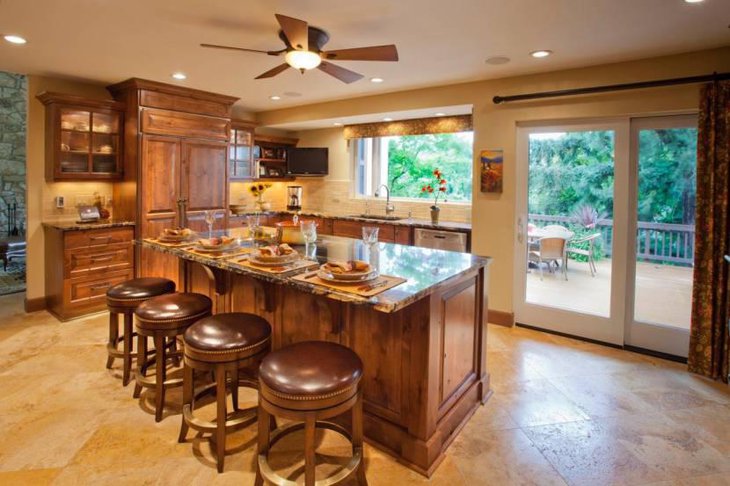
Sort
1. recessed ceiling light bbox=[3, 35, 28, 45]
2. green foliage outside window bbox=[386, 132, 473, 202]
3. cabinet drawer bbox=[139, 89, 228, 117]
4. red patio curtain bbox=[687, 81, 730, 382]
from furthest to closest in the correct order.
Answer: green foliage outside window bbox=[386, 132, 473, 202] < cabinet drawer bbox=[139, 89, 228, 117] < recessed ceiling light bbox=[3, 35, 28, 45] < red patio curtain bbox=[687, 81, 730, 382]

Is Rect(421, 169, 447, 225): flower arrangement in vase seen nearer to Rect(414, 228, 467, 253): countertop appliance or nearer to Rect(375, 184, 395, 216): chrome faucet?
Rect(414, 228, 467, 253): countertop appliance

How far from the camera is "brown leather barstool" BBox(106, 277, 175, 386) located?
110 inches

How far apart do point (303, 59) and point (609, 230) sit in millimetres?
3000

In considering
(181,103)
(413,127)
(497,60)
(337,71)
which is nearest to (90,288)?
(181,103)

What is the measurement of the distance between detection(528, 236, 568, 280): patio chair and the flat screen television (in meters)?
3.58

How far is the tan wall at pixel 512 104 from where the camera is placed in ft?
11.1

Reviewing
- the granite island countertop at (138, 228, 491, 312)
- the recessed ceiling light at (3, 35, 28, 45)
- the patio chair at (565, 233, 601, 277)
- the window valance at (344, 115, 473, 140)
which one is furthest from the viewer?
the window valance at (344, 115, 473, 140)

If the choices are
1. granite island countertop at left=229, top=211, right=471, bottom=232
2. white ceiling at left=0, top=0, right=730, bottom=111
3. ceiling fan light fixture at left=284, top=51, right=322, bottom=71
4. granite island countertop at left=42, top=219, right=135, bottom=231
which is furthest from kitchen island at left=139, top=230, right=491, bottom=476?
granite island countertop at left=42, top=219, right=135, bottom=231

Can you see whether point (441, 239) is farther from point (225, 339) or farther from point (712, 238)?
point (225, 339)

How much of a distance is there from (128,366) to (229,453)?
120 cm

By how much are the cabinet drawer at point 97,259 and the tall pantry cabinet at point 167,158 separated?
14 centimetres

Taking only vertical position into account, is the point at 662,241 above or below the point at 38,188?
below

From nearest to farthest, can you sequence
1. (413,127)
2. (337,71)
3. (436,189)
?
(337,71) < (413,127) < (436,189)

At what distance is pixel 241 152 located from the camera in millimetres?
6223
